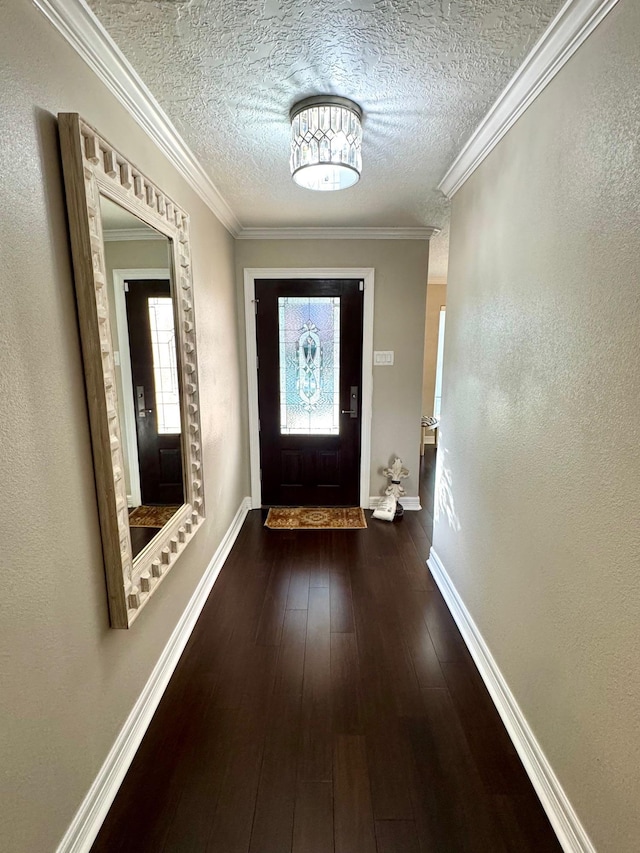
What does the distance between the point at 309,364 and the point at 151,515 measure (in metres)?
2.15

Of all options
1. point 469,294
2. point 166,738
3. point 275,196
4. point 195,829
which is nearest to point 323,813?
point 195,829

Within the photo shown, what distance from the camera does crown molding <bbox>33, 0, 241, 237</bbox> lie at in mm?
1099

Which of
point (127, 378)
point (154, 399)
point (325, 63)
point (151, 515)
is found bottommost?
point (151, 515)

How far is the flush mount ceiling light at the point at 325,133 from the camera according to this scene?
158 centimetres

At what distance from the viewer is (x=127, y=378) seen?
5.09 ft

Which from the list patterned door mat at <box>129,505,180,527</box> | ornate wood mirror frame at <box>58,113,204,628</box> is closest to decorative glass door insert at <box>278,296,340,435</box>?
ornate wood mirror frame at <box>58,113,204,628</box>

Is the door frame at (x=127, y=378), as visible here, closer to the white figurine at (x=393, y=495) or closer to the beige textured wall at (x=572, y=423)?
the beige textured wall at (x=572, y=423)

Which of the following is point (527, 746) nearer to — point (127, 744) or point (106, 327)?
point (127, 744)

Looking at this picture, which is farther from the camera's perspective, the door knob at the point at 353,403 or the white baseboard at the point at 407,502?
the white baseboard at the point at 407,502

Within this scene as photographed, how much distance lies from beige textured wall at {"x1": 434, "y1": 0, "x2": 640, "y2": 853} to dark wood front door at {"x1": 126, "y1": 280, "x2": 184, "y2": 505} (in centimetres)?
146

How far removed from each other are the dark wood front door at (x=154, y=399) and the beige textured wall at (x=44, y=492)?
0.41m

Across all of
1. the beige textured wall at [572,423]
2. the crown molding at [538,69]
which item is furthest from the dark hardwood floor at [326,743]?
the crown molding at [538,69]

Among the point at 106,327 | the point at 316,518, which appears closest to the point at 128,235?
the point at 106,327

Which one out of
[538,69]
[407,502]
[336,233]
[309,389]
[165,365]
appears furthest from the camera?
[407,502]
